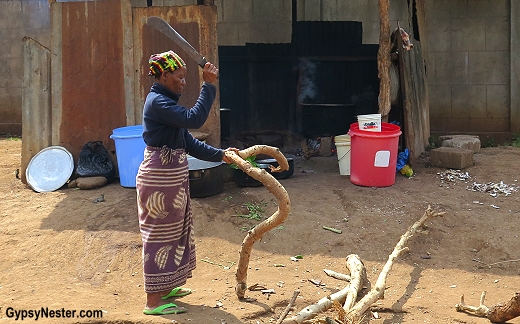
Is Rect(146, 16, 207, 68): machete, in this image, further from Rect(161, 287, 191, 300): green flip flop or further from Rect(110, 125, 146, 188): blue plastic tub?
Rect(110, 125, 146, 188): blue plastic tub

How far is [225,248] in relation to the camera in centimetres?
546

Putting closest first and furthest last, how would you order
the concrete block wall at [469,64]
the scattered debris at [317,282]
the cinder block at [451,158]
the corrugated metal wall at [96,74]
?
the scattered debris at [317,282] → the corrugated metal wall at [96,74] → the cinder block at [451,158] → the concrete block wall at [469,64]

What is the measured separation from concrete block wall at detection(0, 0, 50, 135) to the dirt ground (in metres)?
4.39

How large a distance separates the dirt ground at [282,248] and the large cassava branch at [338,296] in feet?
0.73

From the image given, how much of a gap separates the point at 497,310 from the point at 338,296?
3.37ft

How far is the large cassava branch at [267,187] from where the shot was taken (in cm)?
378

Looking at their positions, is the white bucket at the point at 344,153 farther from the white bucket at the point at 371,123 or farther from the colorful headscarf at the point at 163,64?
the colorful headscarf at the point at 163,64

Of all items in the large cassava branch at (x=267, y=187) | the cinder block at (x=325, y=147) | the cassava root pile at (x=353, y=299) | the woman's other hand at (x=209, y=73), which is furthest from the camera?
the cinder block at (x=325, y=147)

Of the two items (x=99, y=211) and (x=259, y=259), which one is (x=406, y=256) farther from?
(x=99, y=211)

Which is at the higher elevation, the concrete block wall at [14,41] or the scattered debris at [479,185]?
the concrete block wall at [14,41]

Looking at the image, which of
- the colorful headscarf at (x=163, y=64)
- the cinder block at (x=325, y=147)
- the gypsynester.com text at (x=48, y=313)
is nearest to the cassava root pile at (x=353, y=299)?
the gypsynester.com text at (x=48, y=313)

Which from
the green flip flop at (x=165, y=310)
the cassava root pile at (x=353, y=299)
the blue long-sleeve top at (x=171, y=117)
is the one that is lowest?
the green flip flop at (x=165, y=310)

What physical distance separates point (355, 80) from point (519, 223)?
4441 mm

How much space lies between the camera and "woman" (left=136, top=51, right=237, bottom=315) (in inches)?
154
